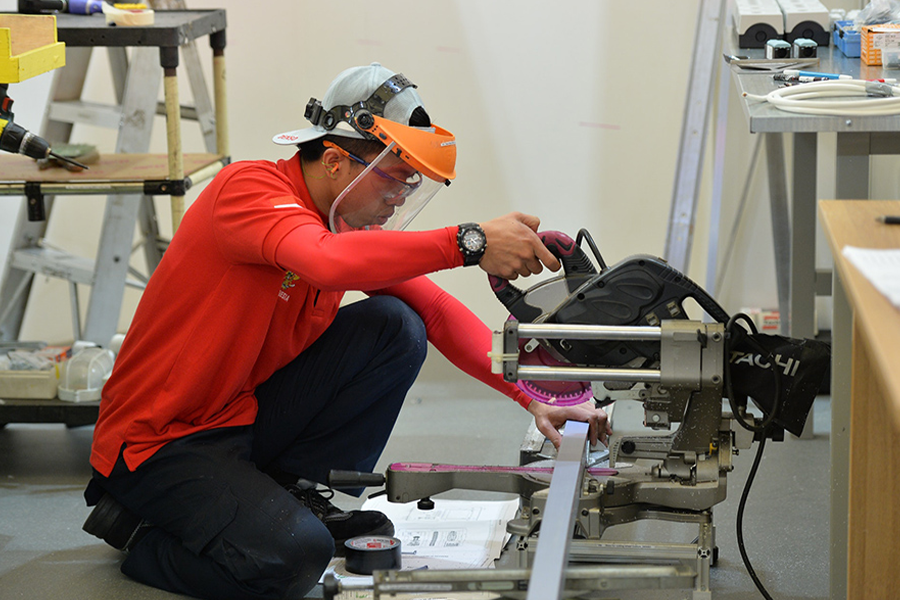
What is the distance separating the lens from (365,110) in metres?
1.82

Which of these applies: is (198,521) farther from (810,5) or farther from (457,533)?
(810,5)

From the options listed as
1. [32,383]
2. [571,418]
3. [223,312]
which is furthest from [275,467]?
[32,383]

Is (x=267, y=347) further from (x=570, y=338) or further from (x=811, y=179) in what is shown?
(x=811, y=179)

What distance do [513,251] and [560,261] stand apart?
0.09 meters

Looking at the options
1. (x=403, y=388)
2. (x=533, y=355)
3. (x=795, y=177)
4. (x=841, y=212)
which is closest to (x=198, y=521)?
(x=403, y=388)

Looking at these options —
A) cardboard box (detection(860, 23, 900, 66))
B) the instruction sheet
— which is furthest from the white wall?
the instruction sheet

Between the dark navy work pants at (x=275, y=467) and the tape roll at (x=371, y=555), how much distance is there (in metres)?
0.07

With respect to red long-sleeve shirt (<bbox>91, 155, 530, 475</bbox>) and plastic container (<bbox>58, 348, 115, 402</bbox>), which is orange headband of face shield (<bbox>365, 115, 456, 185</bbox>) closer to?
red long-sleeve shirt (<bbox>91, 155, 530, 475</bbox>)

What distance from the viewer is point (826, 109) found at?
1.94 meters

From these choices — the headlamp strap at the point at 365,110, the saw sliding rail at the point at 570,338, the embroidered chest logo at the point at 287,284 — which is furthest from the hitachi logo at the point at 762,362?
the embroidered chest logo at the point at 287,284

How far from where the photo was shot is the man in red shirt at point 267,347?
1.75 metres

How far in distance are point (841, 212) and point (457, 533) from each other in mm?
1105

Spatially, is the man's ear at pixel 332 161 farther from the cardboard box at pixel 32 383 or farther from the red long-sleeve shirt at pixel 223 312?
the cardboard box at pixel 32 383

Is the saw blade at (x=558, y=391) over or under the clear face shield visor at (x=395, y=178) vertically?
under
